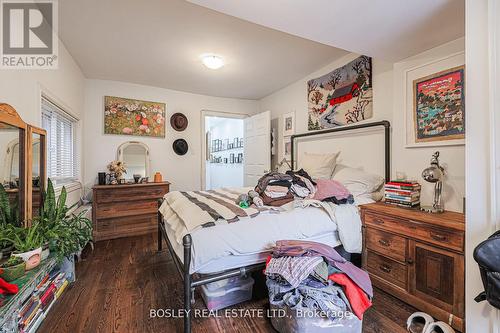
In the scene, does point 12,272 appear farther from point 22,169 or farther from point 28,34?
point 28,34

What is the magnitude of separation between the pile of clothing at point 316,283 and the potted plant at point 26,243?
1.49m

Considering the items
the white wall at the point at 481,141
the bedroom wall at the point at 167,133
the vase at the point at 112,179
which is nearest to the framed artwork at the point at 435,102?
the white wall at the point at 481,141

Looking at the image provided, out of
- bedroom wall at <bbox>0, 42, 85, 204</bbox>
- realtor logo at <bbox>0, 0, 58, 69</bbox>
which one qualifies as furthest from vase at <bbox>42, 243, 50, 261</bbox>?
Answer: realtor logo at <bbox>0, 0, 58, 69</bbox>

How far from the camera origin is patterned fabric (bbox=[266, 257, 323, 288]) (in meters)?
1.38

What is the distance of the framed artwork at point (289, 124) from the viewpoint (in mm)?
3918

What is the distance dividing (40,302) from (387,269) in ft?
8.68

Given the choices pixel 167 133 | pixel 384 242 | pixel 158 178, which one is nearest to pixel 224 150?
pixel 167 133

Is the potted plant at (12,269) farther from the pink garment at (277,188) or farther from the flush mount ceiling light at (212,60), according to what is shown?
the flush mount ceiling light at (212,60)

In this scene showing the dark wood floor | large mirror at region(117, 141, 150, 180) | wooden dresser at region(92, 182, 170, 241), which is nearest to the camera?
the dark wood floor

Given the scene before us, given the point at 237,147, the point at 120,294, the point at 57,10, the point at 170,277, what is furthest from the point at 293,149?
the point at 57,10

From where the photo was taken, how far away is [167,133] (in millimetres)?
4250

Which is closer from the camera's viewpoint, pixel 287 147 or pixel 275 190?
pixel 275 190

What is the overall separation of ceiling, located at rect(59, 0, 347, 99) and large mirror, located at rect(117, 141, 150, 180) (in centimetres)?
112

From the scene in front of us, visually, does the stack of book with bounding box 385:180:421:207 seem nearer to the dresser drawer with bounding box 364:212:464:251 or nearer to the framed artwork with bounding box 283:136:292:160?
the dresser drawer with bounding box 364:212:464:251
